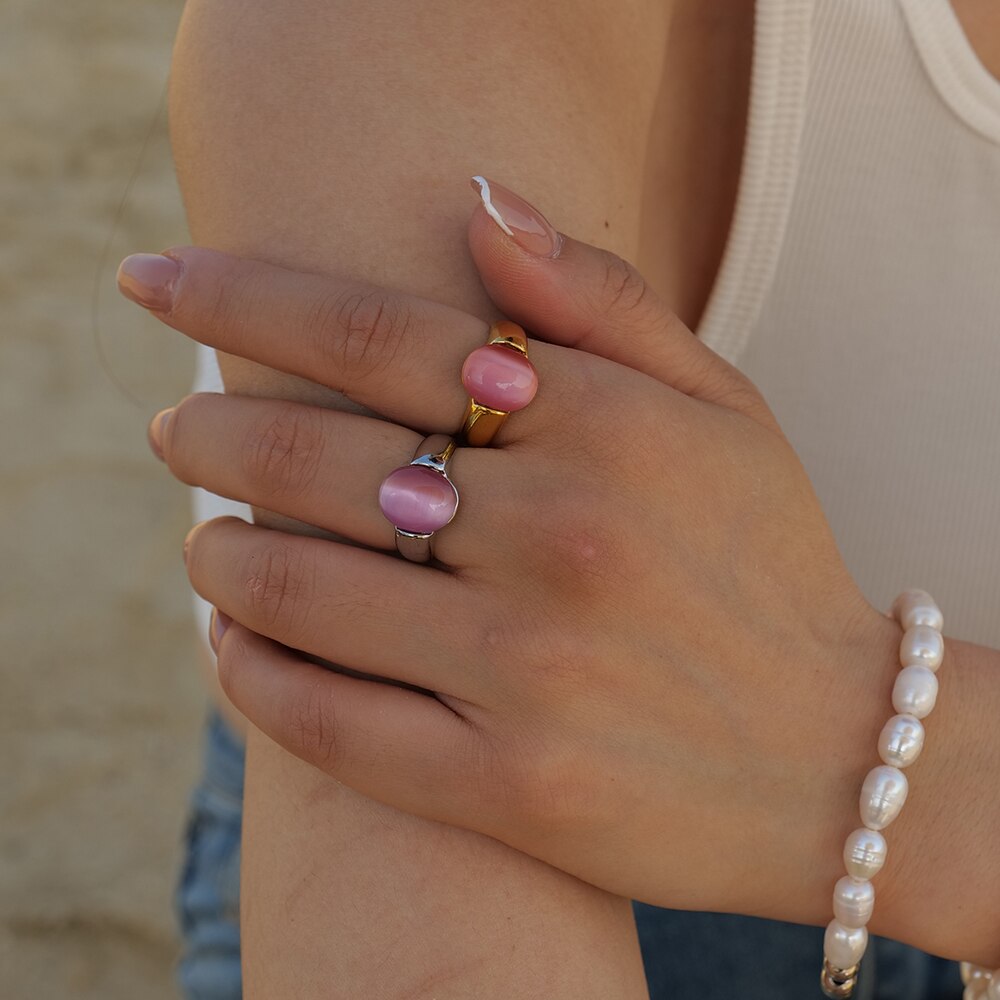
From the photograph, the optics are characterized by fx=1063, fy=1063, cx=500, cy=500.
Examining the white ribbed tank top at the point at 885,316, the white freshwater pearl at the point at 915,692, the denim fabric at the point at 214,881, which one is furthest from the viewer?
the denim fabric at the point at 214,881

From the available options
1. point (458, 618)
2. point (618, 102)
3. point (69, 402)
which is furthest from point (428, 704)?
point (69, 402)

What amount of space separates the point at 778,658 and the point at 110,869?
1908 mm

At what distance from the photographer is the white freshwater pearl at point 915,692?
32.6 inches

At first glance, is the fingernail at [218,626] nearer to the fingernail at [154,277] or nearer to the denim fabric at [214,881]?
the fingernail at [154,277]

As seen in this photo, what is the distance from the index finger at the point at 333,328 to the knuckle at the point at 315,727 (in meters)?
0.21

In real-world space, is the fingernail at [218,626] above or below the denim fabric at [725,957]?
above

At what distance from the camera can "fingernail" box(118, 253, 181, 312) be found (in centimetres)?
79

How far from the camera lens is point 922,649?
842 mm

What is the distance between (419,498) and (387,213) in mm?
230

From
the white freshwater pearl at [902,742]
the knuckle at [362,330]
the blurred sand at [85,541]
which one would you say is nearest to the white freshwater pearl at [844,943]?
the white freshwater pearl at [902,742]

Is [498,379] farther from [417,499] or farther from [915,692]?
[915,692]

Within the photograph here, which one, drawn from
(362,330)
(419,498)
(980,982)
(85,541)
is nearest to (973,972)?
(980,982)

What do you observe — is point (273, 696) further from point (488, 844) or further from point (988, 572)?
point (988, 572)

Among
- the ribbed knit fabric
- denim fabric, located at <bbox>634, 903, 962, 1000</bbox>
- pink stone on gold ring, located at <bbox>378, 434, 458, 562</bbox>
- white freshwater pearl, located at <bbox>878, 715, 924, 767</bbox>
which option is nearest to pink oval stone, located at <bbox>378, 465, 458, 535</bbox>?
pink stone on gold ring, located at <bbox>378, 434, 458, 562</bbox>
